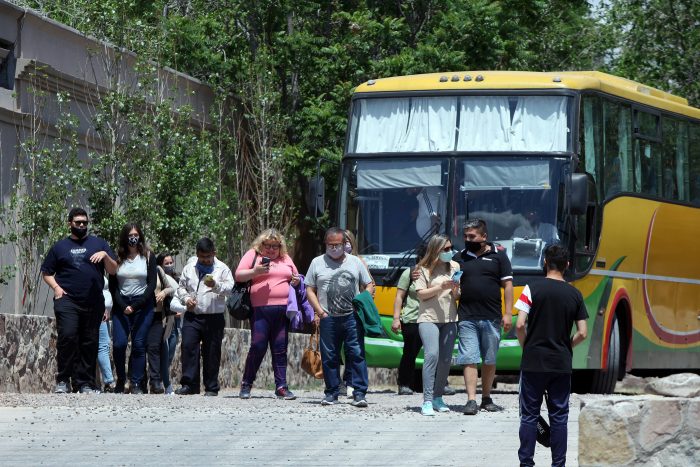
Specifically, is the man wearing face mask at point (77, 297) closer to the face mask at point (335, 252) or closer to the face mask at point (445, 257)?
the face mask at point (335, 252)

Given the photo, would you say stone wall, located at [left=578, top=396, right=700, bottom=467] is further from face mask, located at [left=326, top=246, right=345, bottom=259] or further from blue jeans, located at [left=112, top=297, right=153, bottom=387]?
blue jeans, located at [left=112, top=297, right=153, bottom=387]

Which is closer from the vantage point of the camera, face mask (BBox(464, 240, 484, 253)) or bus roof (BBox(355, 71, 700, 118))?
face mask (BBox(464, 240, 484, 253))

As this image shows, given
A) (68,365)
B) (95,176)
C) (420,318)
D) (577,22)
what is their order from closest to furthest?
1. (420,318)
2. (68,365)
3. (95,176)
4. (577,22)

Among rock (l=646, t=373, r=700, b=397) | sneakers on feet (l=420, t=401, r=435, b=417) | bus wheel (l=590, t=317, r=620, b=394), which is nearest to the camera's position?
rock (l=646, t=373, r=700, b=397)

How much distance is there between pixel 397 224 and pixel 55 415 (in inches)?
235

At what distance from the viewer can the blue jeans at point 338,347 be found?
15.3 metres

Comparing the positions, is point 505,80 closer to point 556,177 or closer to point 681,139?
point 556,177

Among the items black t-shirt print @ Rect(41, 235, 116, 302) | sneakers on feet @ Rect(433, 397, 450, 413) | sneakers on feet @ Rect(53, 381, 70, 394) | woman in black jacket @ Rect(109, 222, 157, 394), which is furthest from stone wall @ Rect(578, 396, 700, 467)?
woman in black jacket @ Rect(109, 222, 157, 394)

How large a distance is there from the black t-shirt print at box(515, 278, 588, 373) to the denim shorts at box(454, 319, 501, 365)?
4.00 m

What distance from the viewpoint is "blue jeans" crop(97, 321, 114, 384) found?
17500 millimetres

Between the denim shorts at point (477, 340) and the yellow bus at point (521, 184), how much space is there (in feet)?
10.2

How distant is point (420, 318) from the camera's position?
14859mm

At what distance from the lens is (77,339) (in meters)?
16.3

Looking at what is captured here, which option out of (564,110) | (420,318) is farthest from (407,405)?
(564,110)
